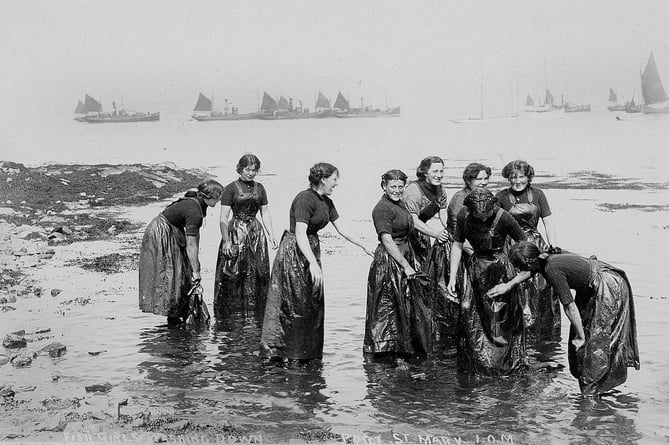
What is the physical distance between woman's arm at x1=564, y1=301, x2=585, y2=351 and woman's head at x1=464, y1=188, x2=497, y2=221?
1.06 meters

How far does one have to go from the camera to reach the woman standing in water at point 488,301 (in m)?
6.27

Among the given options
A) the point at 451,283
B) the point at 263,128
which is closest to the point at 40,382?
the point at 451,283

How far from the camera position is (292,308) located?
688 centimetres

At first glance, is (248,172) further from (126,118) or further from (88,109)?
(126,118)

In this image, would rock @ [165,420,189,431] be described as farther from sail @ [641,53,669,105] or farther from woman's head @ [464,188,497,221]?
sail @ [641,53,669,105]

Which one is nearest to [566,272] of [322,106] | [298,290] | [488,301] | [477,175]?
[488,301]

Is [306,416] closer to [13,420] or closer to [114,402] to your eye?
[114,402]

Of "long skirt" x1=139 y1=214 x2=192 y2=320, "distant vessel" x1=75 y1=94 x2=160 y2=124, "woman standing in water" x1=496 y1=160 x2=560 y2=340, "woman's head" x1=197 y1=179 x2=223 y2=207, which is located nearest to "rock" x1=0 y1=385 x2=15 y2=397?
"long skirt" x1=139 y1=214 x2=192 y2=320

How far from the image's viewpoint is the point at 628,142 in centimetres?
4781

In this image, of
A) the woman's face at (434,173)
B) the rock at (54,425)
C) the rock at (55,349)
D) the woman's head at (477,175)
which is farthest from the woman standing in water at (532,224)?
the rock at (55,349)

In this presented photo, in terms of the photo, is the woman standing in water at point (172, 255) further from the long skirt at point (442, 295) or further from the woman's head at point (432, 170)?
the long skirt at point (442, 295)

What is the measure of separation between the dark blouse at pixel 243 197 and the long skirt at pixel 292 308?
6.63 ft

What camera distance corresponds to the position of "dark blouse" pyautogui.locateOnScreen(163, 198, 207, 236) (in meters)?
8.14

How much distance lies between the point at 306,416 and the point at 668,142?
42.0 m
